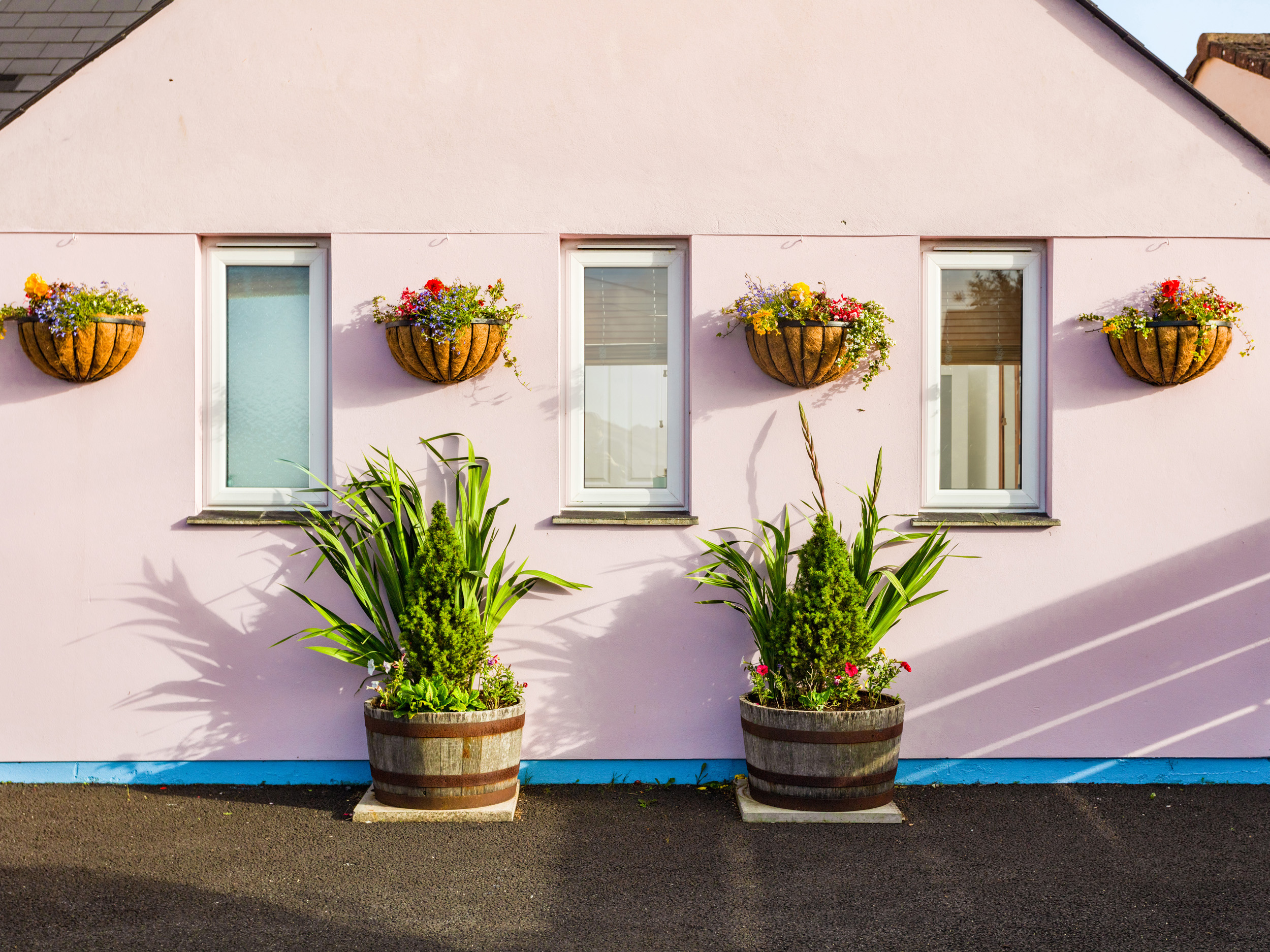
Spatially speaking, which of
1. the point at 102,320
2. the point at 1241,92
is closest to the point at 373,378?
the point at 102,320

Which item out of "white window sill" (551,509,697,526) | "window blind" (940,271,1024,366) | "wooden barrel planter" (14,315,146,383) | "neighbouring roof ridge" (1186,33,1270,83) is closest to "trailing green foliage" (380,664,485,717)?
"white window sill" (551,509,697,526)

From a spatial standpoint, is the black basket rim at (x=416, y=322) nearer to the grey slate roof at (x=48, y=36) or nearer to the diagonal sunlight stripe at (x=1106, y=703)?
the grey slate roof at (x=48, y=36)

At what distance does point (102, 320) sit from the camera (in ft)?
13.5

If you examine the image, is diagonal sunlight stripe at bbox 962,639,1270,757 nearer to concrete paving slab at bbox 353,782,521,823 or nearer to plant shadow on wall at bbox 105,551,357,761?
concrete paving slab at bbox 353,782,521,823

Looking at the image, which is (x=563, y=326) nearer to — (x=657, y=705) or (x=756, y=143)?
(x=756, y=143)

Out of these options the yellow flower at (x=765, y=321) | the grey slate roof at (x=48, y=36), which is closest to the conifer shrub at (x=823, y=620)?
the yellow flower at (x=765, y=321)

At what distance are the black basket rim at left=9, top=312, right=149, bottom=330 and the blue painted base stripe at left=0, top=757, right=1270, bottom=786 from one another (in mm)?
1984

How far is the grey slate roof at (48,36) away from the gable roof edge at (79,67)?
83 millimetres

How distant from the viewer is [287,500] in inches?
175

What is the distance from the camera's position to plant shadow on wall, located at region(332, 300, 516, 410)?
4.34 metres

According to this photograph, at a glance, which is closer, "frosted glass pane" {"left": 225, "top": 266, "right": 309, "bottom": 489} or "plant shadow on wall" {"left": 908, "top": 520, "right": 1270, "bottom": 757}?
"plant shadow on wall" {"left": 908, "top": 520, "right": 1270, "bottom": 757}

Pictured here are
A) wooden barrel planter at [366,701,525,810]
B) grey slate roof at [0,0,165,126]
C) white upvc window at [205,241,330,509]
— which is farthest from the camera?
grey slate roof at [0,0,165,126]

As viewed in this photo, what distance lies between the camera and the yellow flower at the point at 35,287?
13.3 ft

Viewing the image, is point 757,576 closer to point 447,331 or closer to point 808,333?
point 808,333
